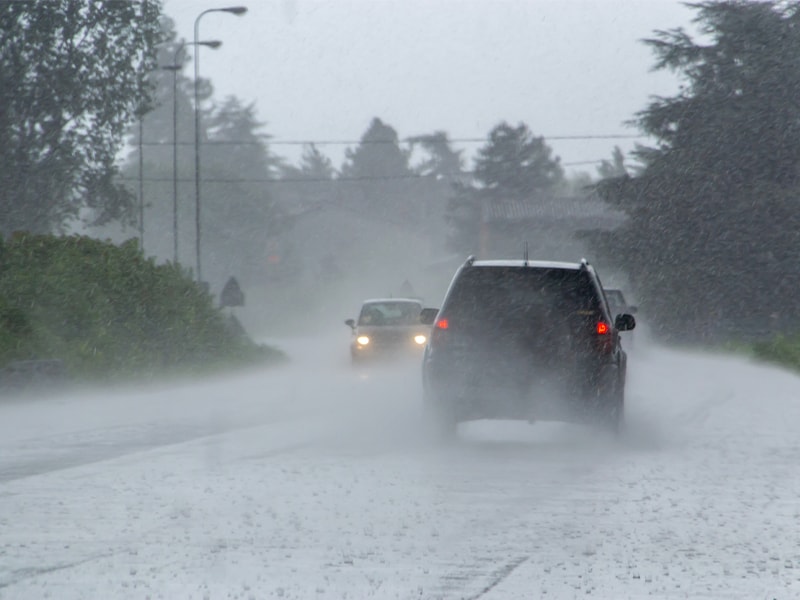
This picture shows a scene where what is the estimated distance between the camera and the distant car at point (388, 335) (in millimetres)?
30031

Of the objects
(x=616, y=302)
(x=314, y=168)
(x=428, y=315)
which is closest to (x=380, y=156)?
(x=314, y=168)

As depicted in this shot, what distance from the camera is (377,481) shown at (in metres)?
11.2

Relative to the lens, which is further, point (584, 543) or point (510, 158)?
point (510, 158)

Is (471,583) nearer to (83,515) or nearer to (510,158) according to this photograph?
(83,515)

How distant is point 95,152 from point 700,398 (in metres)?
32.8

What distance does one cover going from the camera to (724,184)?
46.4 meters

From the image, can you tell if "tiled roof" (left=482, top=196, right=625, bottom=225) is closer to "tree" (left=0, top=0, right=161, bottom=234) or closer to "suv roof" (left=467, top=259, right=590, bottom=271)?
"tree" (left=0, top=0, right=161, bottom=234)

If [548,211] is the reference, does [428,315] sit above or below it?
below

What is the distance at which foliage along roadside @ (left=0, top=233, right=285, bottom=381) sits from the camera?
24.3 m

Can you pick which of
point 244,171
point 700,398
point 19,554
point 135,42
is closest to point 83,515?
point 19,554

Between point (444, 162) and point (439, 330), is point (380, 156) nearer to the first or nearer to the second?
point (444, 162)

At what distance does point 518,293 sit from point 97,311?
541 inches

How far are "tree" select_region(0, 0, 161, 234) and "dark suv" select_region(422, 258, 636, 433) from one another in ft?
115

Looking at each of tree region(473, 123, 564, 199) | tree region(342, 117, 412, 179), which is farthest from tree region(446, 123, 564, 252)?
tree region(342, 117, 412, 179)
